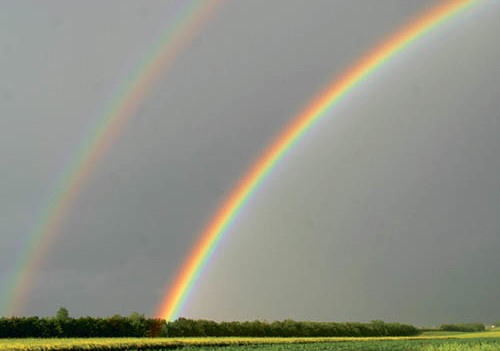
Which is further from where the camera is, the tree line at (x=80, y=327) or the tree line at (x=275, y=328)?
the tree line at (x=275, y=328)

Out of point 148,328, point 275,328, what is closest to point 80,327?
point 148,328

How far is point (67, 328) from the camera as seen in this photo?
63062 millimetres

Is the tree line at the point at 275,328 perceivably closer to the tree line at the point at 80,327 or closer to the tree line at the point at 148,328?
the tree line at the point at 148,328

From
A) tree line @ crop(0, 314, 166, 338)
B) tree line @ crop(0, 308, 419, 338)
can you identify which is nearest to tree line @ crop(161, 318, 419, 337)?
Result: tree line @ crop(0, 308, 419, 338)

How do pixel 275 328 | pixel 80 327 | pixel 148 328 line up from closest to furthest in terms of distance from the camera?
pixel 80 327 → pixel 148 328 → pixel 275 328

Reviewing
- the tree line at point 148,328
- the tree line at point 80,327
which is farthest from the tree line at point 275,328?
the tree line at point 80,327

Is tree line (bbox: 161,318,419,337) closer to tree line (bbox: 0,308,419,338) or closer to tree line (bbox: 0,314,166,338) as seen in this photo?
tree line (bbox: 0,308,419,338)

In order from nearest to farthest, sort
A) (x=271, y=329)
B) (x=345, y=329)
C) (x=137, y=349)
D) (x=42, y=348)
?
(x=42, y=348) → (x=137, y=349) → (x=271, y=329) → (x=345, y=329)

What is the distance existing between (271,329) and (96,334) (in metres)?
38.7

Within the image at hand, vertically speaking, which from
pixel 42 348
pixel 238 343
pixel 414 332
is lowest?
pixel 42 348

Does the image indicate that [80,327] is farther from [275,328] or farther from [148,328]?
[275,328]

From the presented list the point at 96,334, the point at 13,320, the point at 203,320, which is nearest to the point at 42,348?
the point at 13,320

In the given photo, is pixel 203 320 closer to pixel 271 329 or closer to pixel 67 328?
pixel 271 329

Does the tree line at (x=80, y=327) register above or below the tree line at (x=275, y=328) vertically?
below
